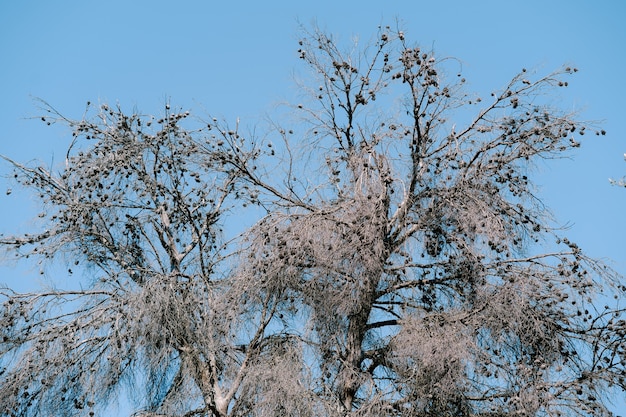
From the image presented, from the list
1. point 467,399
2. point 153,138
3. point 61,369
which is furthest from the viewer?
point 153,138

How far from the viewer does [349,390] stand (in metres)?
6.62

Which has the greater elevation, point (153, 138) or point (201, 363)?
point (153, 138)

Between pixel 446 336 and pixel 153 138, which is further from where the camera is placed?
pixel 153 138

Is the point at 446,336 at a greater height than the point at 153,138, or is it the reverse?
the point at 153,138

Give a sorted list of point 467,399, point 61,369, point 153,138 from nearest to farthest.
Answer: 1. point 467,399
2. point 61,369
3. point 153,138

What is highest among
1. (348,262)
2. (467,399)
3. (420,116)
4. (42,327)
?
(420,116)

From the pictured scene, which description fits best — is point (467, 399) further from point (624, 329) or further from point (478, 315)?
point (624, 329)

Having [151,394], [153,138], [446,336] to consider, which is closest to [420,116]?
[446,336]

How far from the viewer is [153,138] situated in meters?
7.82

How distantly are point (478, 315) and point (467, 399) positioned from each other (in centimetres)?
63

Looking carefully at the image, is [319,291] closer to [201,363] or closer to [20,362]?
[201,363]

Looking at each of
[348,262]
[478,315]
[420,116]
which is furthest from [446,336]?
[420,116]

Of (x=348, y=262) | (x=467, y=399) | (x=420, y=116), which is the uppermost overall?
(x=420, y=116)

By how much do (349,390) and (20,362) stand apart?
2.36 m
